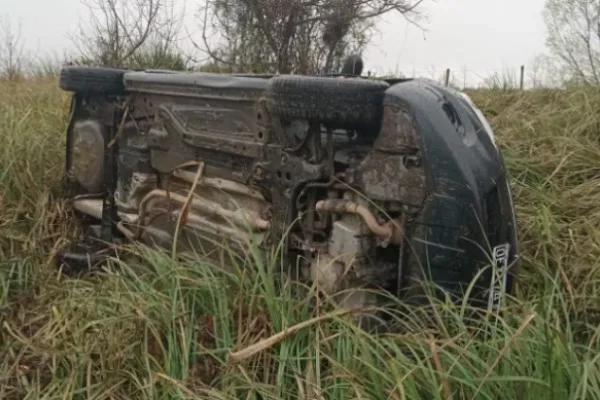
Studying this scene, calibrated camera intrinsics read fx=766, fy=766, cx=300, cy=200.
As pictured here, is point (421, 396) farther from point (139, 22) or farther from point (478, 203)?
point (139, 22)

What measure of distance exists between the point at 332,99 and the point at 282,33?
20.4ft

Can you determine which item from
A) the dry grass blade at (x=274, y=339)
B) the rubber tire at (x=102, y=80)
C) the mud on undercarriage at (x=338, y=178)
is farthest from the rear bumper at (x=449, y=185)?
the rubber tire at (x=102, y=80)

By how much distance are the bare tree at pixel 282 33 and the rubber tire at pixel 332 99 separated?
539 cm

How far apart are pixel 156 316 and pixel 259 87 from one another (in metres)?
1.06

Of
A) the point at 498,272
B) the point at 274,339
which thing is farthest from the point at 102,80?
the point at 498,272

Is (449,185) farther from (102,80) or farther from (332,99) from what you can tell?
(102,80)

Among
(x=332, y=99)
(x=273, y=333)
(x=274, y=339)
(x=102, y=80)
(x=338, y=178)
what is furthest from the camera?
(x=102, y=80)

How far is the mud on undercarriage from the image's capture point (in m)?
2.71

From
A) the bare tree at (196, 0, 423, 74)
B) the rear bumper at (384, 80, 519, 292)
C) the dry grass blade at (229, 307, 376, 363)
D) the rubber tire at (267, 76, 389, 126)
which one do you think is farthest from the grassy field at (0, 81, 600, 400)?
the bare tree at (196, 0, 423, 74)

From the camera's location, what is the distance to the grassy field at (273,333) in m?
2.15

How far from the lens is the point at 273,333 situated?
8.53ft

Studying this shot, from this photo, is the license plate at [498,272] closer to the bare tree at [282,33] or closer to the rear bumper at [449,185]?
the rear bumper at [449,185]

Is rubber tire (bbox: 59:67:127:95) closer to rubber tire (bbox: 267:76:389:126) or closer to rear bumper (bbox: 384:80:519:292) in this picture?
rubber tire (bbox: 267:76:389:126)

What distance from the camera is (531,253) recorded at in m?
3.63
